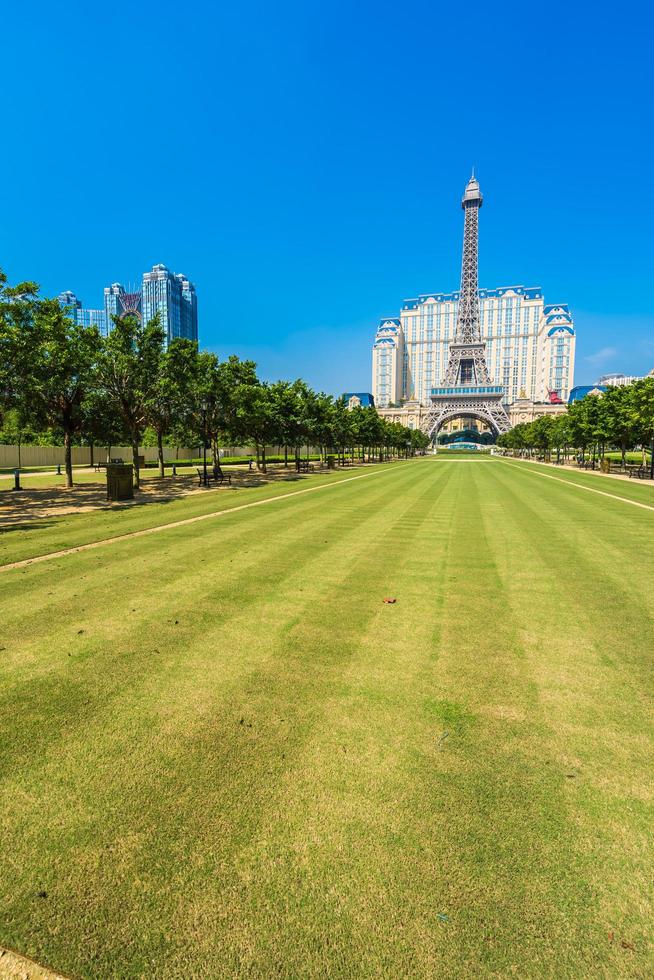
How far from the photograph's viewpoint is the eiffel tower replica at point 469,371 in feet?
475

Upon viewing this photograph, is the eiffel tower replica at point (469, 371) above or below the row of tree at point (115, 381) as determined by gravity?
above

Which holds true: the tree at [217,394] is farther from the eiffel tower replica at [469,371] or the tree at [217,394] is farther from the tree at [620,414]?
the eiffel tower replica at [469,371]

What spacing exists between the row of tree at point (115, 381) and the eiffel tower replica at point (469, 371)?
11768 centimetres

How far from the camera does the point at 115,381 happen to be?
81.8 ft

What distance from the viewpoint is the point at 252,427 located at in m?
37.0

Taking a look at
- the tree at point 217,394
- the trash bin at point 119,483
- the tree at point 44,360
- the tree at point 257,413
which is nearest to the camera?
the tree at point 44,360

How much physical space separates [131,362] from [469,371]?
164 metres

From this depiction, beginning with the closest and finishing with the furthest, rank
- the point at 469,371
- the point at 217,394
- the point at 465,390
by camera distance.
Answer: the point at 217,394 < the point at 465,390 < the point at 469,371

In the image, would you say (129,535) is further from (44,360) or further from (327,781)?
(44,360)

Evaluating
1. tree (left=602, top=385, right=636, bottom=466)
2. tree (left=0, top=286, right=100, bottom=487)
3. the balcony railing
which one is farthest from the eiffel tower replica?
tree (left=0, top=286, right=100, bottom=487)

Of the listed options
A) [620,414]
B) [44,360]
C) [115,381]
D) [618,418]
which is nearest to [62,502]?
[44,360]

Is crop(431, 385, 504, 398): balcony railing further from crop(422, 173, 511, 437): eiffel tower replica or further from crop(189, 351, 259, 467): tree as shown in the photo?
crop(189, 351, 259, 467): tree

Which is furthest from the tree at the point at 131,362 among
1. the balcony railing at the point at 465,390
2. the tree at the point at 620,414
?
the balcony railing at the point at 465,390

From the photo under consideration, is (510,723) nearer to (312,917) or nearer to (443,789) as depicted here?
(443,789)
